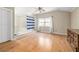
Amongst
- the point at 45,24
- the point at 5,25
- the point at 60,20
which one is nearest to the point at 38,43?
the point at 45,24

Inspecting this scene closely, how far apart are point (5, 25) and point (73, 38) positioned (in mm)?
1649

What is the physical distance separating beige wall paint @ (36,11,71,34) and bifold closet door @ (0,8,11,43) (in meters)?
0.70

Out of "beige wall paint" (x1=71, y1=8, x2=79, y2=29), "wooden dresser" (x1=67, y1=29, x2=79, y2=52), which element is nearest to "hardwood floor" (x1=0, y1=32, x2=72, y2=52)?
"wooden dresser" (x1=67, y1=29, x2=79, y2=52)

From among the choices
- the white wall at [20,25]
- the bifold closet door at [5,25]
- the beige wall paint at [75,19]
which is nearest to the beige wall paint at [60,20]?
the beige wall paint at [75,19]

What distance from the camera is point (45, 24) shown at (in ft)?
8.05

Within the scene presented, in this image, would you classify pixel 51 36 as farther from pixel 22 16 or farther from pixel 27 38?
pixel 22 16

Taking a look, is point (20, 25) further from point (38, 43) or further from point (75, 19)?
point (75, 19)

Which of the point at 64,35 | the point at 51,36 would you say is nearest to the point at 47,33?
the point at 51,36
